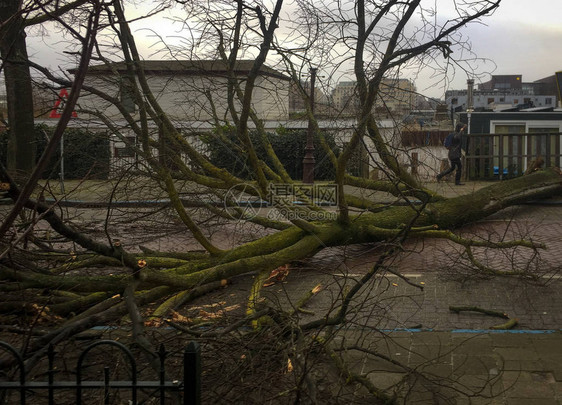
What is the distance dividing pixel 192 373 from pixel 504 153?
18754 millimetres

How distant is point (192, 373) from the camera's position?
2.67m

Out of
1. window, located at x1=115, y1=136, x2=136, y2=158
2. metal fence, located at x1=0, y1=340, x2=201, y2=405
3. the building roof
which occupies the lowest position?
metal fence, located at x1=0, y1=340, x2=201, y2=405

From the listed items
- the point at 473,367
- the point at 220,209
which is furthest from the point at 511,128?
the point at 473,367

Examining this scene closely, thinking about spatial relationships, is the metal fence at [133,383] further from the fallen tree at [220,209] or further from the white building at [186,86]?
the white building at [186,86]

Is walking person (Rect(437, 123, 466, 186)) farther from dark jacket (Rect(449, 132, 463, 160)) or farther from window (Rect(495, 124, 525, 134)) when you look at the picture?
window (Rect(495, 124, 525, 134))

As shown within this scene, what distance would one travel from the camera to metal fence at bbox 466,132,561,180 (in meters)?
19.1

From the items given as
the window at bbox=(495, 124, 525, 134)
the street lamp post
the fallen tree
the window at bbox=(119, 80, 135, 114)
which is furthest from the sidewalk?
the window at bbox=(495, 124, 525, 134)

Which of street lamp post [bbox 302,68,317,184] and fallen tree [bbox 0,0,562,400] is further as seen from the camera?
street lamp post [bbox 302,68,317,184]

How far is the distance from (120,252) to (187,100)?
427 cm

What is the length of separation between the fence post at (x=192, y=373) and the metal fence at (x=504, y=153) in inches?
707

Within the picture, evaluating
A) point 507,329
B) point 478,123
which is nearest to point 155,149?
Answer: point 507,329

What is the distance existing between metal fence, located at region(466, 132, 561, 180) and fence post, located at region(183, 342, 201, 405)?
58.9ft

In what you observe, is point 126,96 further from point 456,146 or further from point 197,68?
point 456,146

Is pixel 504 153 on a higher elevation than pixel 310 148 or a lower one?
lower
